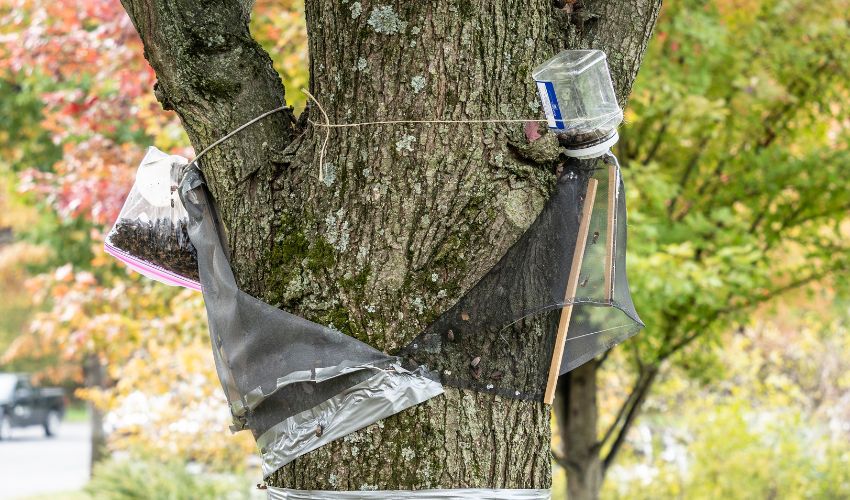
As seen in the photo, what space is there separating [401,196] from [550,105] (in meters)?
0.41

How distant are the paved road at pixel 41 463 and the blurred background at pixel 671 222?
3239 millimetres

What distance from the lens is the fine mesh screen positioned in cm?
210

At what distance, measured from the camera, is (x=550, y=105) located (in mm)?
2096

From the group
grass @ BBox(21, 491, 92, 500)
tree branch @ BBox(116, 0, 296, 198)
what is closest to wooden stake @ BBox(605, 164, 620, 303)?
tree branch @ BBox(116, 0, 296, 198)

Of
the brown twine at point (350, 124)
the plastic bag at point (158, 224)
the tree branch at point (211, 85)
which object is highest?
the tree branch at point (211, 85)

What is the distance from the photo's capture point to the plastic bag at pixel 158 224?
97.6 inches

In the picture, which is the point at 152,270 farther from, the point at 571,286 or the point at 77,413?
the point at 77,413

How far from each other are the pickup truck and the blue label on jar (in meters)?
20.2

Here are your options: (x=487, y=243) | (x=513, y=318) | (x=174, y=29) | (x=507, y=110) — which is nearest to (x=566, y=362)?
(x=513, y=318)

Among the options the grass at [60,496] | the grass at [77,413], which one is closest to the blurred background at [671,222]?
the grass at [60,496]

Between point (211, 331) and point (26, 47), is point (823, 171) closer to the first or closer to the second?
point (211, 331)

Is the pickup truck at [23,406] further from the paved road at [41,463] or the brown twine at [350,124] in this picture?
the brown twine at [350,124]

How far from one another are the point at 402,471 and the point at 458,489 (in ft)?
0.44

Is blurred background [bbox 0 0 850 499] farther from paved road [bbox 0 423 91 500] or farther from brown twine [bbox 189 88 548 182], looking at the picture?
paved road [bbox 0 423 91 500]
